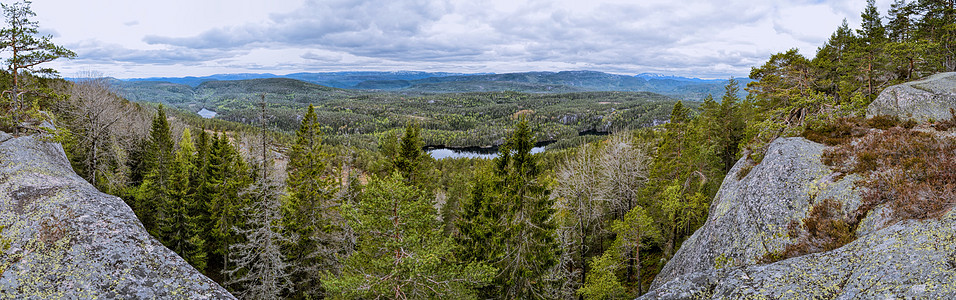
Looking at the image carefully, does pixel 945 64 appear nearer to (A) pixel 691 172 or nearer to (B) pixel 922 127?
(A) pixel 691 172

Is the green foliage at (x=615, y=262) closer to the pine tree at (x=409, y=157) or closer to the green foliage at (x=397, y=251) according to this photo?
the green foliage at (x=397, y=251)

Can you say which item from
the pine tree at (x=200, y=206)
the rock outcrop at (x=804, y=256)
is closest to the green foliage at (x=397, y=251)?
the rock outcrop at (x=804, y=256)

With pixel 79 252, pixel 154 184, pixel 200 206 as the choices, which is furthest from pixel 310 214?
pixel 79 252

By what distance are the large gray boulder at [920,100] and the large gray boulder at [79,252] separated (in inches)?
862

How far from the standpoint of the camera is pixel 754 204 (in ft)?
38.3

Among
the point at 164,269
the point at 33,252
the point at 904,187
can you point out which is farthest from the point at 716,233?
the point at 33,252

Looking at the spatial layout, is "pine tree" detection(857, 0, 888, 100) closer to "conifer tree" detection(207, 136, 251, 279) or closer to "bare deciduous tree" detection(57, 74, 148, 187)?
"conifer tree" detection(207, 136, 251, 279)

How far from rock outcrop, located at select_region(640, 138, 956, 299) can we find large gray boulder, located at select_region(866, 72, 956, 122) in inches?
138

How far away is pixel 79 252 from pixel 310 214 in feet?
48.5

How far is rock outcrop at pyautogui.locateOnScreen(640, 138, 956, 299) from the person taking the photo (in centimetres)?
626

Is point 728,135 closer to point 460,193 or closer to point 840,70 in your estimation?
point 840,70

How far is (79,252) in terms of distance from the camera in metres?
9.03

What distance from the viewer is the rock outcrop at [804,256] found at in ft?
20.5

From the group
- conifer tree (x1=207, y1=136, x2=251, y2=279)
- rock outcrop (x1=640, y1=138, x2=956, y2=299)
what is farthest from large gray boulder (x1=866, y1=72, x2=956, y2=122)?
conifer tree (x1=207, y1=136, x2=251, y2=279)
